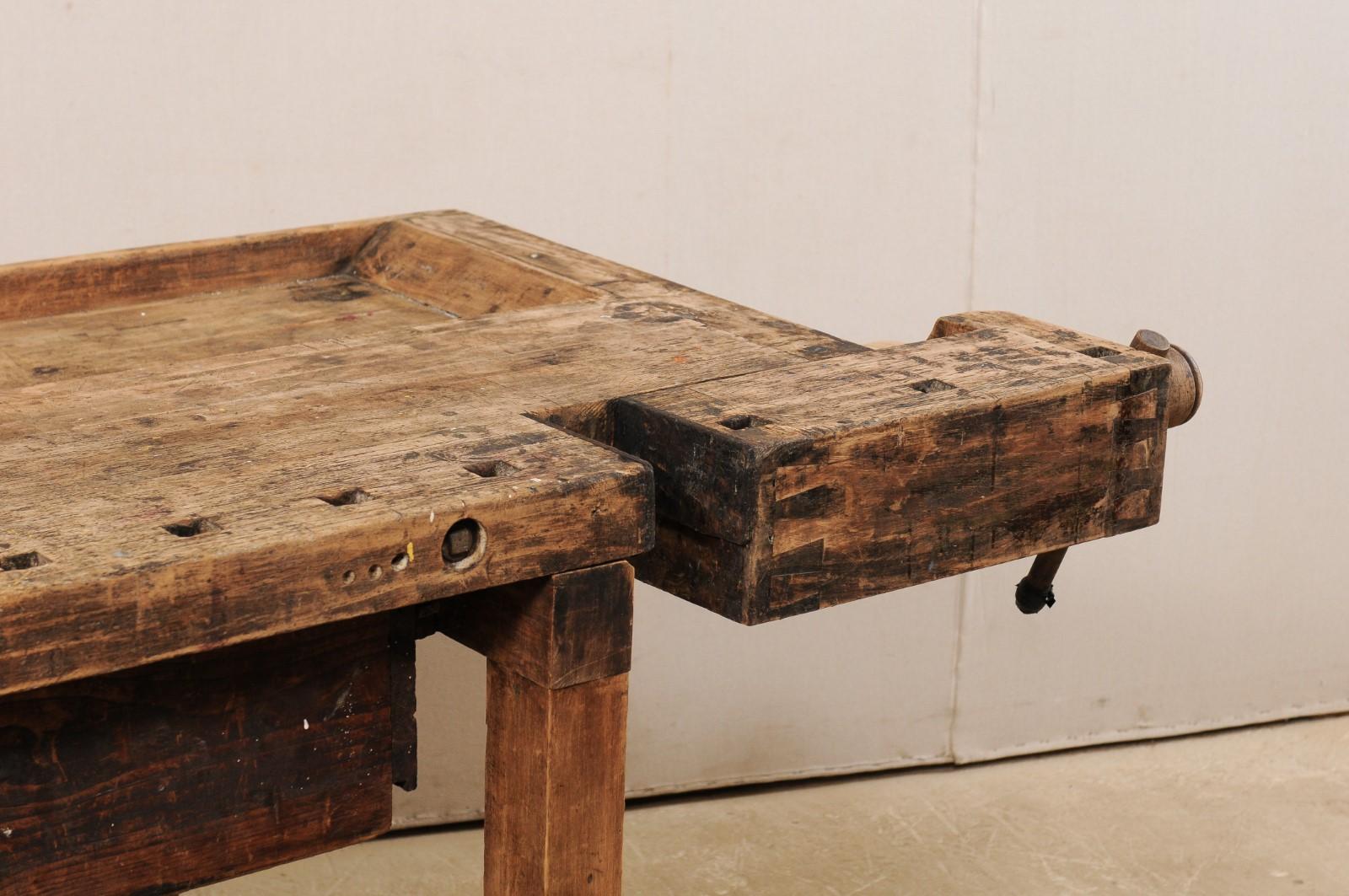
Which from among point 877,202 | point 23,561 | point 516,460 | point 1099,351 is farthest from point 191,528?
point 877,202

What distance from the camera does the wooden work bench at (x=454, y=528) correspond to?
912 millimetres

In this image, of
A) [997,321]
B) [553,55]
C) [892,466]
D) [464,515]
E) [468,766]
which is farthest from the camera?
[468,766]

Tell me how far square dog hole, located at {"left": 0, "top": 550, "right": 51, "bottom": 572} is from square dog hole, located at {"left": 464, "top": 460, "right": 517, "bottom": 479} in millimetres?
238

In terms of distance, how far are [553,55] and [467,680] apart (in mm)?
800

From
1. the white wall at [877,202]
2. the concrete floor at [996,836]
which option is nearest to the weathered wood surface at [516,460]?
the white wall at [877,202]

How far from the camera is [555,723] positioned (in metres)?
1.05

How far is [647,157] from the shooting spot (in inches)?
89.0

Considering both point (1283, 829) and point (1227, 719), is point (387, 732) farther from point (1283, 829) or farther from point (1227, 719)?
point (1227, 719)

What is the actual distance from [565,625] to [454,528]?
105 mm

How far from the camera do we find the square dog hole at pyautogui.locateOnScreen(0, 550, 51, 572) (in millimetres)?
851

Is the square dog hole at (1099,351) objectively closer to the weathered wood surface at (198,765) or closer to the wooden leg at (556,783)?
the wooden leg at (556,783)

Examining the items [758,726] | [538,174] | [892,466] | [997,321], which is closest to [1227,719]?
[758,726]

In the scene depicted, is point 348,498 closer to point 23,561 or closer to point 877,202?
point 23,561

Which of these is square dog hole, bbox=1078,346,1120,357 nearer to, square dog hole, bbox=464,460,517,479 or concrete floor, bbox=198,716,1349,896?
square dog hole, bbox=464,460,517,479
